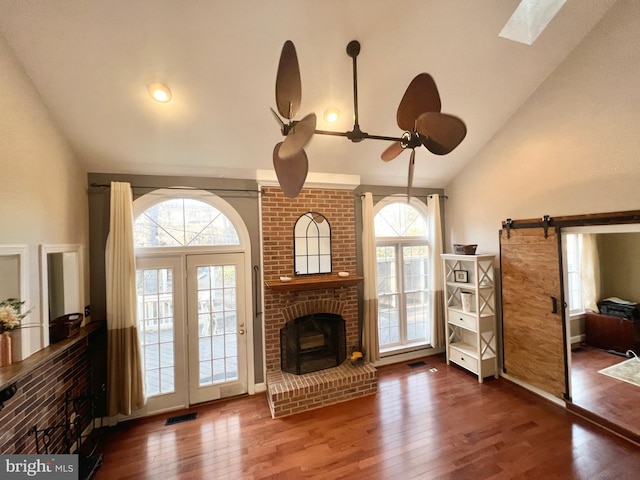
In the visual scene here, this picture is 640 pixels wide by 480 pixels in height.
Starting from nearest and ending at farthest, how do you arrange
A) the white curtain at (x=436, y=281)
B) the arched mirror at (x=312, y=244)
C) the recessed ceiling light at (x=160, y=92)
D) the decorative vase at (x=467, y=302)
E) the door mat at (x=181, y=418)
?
the recessed ceiling light at (x=160, y=92) → the door mat at (x=181, y=418) → the arched mirror at (x=312, y=244) → the decorative vase at (x=467, y=302) → the white curtain at (x=436, y=281)

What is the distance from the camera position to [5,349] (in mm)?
1753

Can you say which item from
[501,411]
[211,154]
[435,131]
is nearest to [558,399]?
[501,411]

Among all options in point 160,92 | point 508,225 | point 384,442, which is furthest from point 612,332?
point 160,92

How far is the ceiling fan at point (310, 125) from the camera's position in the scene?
116 centimetres

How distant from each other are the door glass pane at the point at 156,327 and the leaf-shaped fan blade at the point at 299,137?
259cm

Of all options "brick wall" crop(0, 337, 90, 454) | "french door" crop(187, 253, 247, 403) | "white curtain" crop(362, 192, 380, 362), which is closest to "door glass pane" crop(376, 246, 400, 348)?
"white curtain" crop(362, 192, 380, 362)

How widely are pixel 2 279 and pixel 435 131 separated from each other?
10.1ft

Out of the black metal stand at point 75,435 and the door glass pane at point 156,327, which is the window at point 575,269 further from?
the black metal stand at point 75,435

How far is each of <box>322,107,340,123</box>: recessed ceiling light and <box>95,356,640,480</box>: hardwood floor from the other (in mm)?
3219

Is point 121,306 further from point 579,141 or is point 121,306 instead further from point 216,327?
point 579,141

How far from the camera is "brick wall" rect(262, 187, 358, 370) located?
3266 millimetres

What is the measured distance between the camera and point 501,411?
279 centimetres

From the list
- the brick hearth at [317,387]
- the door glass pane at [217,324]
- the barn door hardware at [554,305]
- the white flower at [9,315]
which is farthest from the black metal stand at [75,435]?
the barn door hardware at [554,305]

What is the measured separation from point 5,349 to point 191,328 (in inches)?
59.3
